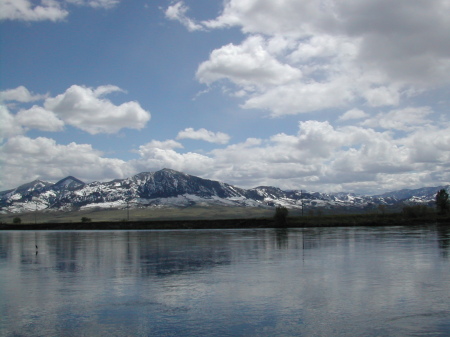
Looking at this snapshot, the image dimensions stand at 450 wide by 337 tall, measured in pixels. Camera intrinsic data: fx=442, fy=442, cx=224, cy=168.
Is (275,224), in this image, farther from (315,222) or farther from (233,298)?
(233,298)

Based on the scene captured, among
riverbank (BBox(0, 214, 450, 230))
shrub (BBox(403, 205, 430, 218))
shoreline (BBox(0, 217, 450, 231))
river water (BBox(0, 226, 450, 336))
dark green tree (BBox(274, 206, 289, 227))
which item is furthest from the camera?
shrub (BBox(403, 205, 430, 218))

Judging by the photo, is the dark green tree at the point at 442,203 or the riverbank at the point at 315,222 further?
the dark green tree at the point at 442,203

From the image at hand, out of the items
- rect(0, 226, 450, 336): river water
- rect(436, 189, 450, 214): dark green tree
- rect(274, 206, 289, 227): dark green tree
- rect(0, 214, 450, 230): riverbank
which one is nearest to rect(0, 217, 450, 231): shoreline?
rect(0, 214, 450, 230): riverbank

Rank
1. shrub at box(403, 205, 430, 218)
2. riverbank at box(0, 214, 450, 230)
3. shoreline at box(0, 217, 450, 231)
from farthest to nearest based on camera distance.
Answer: shrub at box(403, 205, 430, 218) → riverbank at box(0, 214, 450, 230) → shoreline at box(0, 217, 450, 231)

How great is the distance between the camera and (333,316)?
22297 millimetres

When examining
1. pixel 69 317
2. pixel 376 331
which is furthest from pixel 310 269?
pixel 69 317

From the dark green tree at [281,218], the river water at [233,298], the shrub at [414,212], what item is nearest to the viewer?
the river water at [233,298]

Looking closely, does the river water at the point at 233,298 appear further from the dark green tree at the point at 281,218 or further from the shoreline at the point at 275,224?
the dark green tree at the point at 281,218

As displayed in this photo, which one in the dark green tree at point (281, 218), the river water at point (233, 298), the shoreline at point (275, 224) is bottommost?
the shoreline at point (275, 224)

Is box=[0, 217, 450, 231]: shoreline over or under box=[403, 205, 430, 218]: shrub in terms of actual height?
under

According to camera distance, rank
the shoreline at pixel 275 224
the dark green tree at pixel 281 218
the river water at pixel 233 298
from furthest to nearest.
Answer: the dark green tree at pixel 281 218 < the shoreline at pixel 275 224 < the river water at pixel 233 298

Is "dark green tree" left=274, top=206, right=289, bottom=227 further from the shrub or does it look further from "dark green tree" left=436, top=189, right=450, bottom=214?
"dark green tree" left=436, top=189, right=450, bottom=214

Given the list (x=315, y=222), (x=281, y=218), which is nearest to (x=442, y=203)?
(x=315, y=222)

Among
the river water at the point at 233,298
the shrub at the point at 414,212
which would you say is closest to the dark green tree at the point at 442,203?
the shrub at the point at 414,212
